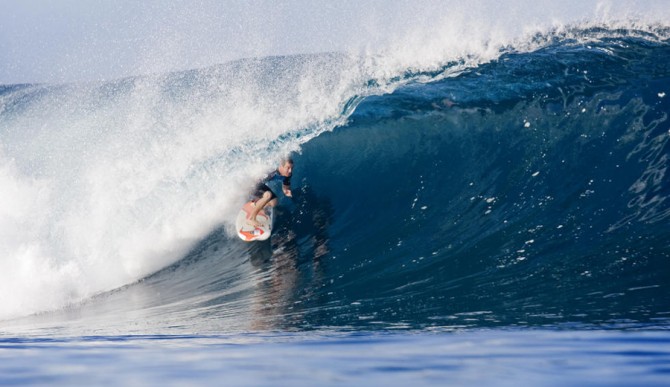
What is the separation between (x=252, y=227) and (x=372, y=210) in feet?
5.29

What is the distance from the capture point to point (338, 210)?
8781mm

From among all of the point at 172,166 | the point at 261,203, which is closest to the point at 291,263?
the point at 261,203

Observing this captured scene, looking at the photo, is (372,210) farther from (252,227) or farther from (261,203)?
(252,227)

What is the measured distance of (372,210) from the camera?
27.6 ft

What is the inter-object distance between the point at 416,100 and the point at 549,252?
4.59m

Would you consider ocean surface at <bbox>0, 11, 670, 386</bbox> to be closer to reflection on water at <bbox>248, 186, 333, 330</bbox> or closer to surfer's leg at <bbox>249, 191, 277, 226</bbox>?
reflection on water at <bbox>248, 186, 333, 330</bbox>

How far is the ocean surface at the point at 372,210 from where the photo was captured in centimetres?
446

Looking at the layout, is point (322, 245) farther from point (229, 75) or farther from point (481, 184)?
point (229, 75)

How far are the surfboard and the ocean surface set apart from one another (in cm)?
15

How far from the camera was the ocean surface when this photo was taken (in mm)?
4457

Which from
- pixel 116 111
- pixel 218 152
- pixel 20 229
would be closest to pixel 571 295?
pixel 218 152

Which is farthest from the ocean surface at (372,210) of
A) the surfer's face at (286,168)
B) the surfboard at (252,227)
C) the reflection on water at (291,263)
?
the surfer's face at (286,168)

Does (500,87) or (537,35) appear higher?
(537,35)

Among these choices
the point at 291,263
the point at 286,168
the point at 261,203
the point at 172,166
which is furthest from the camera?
the point at 172,166
